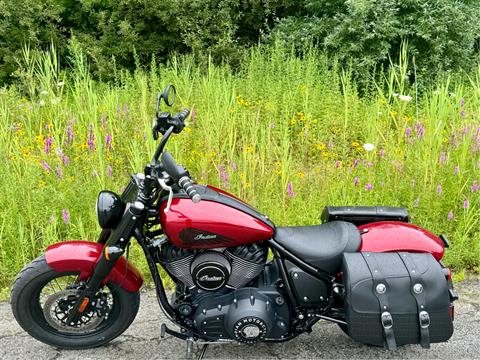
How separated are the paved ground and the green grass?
731 millimetres

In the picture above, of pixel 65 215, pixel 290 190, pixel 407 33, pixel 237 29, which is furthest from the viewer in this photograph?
pixel 237 29

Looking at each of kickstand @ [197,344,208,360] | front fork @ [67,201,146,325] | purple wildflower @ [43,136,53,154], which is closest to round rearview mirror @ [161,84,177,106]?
front fork @ [67,201,146,325]

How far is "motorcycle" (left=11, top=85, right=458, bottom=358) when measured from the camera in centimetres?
262

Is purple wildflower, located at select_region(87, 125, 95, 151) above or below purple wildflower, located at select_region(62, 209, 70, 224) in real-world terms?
above

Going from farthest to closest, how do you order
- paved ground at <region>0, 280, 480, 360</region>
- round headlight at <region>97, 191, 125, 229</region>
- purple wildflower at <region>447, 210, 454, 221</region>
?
purple wildflower at <region>447, 210, 454, 221</region> < paved ground at <region>0, 280, 480, 360</region> < round headlight at <region>97, 191, 125, 229</region>

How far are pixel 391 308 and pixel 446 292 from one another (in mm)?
268

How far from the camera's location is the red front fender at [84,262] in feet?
9.35

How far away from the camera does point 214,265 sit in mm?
2754

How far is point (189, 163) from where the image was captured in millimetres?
4711

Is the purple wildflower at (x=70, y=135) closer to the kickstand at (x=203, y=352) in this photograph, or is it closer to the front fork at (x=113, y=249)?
the front fork at (x=113, y=249)

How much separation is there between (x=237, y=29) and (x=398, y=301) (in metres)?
6.90

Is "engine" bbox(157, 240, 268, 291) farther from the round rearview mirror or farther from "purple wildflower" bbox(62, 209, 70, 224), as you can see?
"purple wildflower" bbox(62, 209, 70, 224)

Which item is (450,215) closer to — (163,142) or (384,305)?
(384,305)

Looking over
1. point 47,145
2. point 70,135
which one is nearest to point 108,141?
point 70,135
